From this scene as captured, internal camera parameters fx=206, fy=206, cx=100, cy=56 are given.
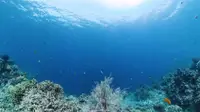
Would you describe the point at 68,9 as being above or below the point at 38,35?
below

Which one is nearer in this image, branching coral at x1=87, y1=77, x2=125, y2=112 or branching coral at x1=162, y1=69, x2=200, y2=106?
branching coral at x1=87, y1=77, x2=125, y2=112

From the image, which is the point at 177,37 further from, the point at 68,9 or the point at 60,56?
the point at 60,56

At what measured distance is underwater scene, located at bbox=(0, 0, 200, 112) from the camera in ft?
23.0

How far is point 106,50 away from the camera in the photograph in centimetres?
7188

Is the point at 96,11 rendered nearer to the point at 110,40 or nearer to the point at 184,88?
the point at 184,88

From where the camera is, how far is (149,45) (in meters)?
58.4

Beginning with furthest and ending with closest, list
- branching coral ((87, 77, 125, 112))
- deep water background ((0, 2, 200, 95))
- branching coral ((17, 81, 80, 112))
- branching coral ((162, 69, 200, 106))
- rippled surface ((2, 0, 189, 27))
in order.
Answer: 1. deep water background ((0, 2, 200, 95))
2. rippled surface ((2, 0, 189, 27))
3. branching coral ((162, 69, 200, 106))
4. branching coral ((87, 77, 125, 112))
5. branching coral ((17, 81, 80, 112))

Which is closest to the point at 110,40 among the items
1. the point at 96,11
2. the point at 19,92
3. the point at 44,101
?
the point at 96,11

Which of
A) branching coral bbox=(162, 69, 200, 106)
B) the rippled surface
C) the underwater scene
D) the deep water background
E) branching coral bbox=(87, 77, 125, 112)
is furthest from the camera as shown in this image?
the deep water background

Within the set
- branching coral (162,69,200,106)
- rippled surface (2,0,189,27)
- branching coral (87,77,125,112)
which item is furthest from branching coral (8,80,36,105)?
rippled surface (2,0,189,27)

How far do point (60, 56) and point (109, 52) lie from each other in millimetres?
25054

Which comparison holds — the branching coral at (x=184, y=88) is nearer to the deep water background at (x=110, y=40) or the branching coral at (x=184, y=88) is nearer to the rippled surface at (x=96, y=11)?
the deep water background at (x=110, y=40)

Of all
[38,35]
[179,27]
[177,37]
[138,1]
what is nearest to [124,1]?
[138,1]

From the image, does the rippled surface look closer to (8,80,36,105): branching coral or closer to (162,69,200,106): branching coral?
(162,69,200,106): branching coral
